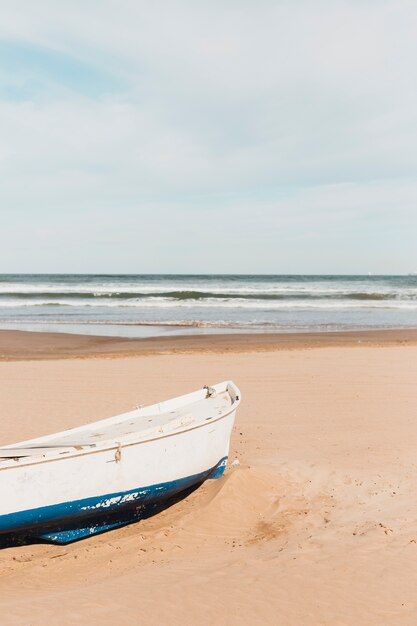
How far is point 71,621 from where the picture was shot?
3.88 meters

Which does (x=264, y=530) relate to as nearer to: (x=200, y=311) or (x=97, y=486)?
(x=97, y=486)

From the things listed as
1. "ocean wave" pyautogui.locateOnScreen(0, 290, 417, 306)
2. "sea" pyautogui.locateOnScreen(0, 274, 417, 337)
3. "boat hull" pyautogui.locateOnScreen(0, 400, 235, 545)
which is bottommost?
"boat hull" pyautogui.locateOnScreen(0, 400, 235, 545)

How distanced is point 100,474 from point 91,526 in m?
0.58

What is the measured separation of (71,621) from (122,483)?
1.62 m

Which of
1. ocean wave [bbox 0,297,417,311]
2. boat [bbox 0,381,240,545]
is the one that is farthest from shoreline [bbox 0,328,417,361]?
ocean wave [bbox 0,297,417,311]

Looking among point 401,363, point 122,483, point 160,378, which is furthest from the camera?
point 401,363

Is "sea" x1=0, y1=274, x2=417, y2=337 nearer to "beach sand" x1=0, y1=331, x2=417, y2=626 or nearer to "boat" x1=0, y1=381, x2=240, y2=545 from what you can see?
"beach sand" x1=0, y1=331, x2=417, y2=626

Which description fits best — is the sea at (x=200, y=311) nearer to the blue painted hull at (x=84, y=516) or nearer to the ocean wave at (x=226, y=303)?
the ocean wave at (x=226, y=303)

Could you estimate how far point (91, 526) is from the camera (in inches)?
216

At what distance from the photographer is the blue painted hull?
16.5ft

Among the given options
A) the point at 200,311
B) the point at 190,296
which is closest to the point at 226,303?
the point at 200,311

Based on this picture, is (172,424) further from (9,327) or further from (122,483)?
(9,327)

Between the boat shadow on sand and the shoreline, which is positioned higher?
the shoreline

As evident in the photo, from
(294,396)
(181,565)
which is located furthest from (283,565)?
(294,396)
